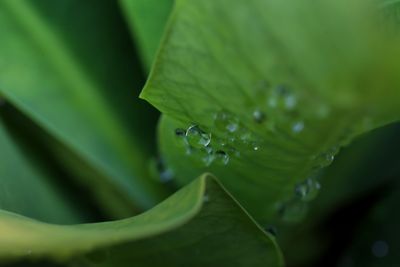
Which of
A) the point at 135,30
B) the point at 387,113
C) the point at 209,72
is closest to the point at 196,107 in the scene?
the point at 209,72

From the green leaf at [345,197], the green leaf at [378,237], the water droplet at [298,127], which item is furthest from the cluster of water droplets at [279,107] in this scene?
the green leaf at [378,237]

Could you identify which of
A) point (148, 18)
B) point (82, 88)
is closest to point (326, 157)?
point (148, 18)

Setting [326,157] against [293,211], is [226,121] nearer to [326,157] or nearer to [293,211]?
[326,157]

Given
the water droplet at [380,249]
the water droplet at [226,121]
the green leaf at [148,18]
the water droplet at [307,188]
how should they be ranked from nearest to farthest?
1. the water droplet at [226,121]
2. the water droplet at [307,188]
3. the green leaf at [148,18]
4. the water droplet at [380,249]

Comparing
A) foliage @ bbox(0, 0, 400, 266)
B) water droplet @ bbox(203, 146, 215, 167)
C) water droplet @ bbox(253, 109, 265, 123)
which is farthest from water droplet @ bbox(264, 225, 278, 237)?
water droplet @ bbox(253, 109, 265, 123)

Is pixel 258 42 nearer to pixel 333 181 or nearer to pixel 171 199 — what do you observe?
pixel 171 199

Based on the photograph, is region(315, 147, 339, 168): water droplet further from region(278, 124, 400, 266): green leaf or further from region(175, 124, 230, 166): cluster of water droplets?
region(278, 124, 400, 266): green leaf

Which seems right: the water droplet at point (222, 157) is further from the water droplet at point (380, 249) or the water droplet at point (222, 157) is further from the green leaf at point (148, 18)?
the water droplet at point (380, 249)
